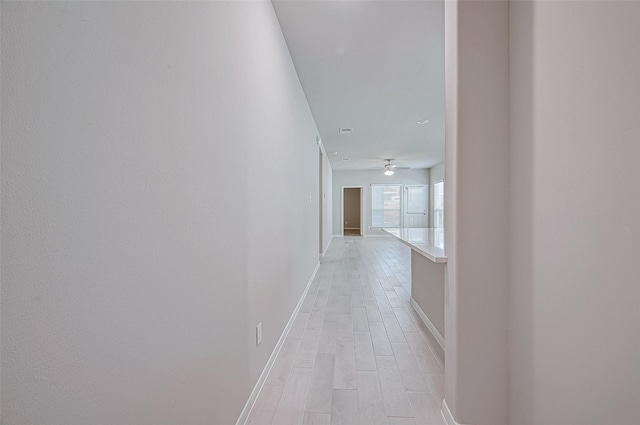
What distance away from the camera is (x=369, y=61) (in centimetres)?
305

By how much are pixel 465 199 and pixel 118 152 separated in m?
1.36

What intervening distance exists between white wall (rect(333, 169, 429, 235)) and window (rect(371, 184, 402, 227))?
0.19m

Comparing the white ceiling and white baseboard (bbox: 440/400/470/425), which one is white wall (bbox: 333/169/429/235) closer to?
the white ceiling

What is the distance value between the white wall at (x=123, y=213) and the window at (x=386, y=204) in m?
10.5

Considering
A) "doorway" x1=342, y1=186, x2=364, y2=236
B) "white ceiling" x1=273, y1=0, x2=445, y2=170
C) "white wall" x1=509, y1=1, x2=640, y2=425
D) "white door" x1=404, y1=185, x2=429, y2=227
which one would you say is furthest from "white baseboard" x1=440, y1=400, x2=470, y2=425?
"doorway" x1=342, y1=186, x2=364, y2=236

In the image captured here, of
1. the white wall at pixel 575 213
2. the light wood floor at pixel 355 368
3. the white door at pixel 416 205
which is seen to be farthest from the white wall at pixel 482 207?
the white door at pixel 416 205

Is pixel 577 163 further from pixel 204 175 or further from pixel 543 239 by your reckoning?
pixel 204 175

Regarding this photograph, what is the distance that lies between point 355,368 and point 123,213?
6.09ft

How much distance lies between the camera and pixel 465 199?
1.43 meters

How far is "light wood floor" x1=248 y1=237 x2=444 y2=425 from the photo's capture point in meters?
1.61

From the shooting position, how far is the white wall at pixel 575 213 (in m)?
0.81

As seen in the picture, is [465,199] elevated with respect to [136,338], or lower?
elevated

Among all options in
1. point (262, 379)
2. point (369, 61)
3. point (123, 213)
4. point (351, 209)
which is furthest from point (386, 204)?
point (123, 213)

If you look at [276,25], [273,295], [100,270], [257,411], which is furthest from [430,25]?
[257,411]
